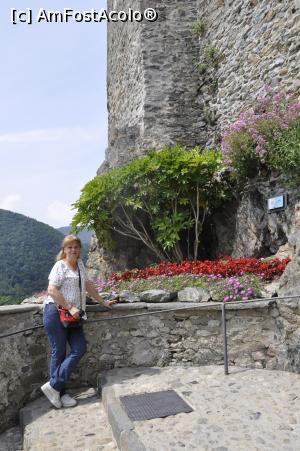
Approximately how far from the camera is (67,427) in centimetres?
358

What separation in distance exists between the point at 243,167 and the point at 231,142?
0.47 metres

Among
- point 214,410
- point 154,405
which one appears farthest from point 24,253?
point 214,410

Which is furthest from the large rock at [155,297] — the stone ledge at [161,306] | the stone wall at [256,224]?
the stone wall at [256,224]

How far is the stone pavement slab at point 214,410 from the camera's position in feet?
9.66

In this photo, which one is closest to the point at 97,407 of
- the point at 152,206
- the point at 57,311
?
the point at 57,311

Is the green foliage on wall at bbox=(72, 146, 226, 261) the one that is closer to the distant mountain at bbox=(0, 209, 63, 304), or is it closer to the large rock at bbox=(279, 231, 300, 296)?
the large rock at bbox=(279, 231, 300, 296)

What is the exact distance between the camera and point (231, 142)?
7.14 m

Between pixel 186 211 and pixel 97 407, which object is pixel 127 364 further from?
pixel 186 211

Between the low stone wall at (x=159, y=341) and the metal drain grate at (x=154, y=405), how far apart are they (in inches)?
33.4

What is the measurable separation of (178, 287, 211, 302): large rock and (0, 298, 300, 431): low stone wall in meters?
0.21

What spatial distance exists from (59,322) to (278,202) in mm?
4048

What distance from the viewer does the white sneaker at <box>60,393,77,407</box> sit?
4.01m

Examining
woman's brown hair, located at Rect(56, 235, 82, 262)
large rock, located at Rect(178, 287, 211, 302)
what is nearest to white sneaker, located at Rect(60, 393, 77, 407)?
woman's brown hair, located at Rect(56, 235, 82, 262)

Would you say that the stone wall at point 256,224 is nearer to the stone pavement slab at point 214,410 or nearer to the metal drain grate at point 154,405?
the stone pavement slab at point 214,410
